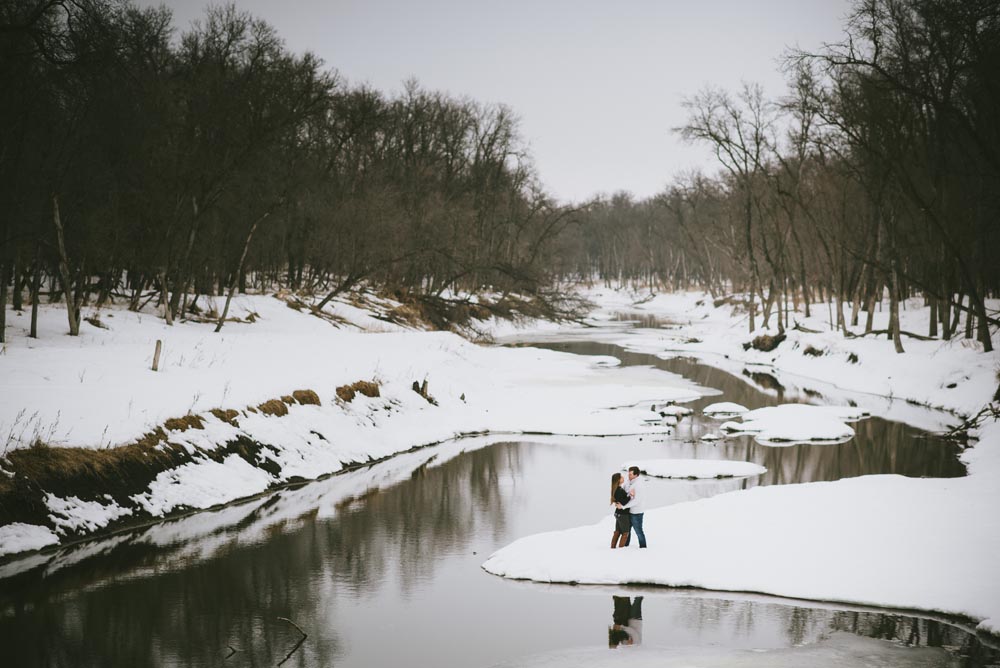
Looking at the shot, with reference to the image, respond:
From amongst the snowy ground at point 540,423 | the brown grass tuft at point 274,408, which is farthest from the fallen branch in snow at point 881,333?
the brown grass tuft at point 274,408

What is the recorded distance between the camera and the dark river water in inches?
355

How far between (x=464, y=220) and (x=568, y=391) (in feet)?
78.2

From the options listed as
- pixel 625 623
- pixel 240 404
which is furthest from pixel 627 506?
pixel 240 404

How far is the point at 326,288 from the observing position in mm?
44875

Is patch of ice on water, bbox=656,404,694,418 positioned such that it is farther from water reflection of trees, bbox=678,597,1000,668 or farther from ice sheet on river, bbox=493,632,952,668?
ice sheet on river, bbox=493,632,952,668

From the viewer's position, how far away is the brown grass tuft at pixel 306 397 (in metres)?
20.1

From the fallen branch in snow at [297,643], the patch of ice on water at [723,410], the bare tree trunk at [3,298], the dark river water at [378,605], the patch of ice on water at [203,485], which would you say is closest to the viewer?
the fallen branch in snow at [297,643]

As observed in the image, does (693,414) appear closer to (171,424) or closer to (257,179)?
(171,424)

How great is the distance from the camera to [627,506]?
12016 millimetres

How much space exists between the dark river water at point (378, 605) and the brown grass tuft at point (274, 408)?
2.70 m

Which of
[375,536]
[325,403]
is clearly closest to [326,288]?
[325,403]

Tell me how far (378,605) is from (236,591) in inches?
85.9

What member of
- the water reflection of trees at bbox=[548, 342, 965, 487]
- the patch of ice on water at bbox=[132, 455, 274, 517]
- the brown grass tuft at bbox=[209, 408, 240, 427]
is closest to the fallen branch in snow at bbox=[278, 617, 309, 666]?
the patch of ice on water at bbox=[132, 455, 274, 517]

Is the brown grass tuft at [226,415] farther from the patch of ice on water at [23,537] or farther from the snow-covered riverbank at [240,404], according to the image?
the patch of ice on water at [23,537]
